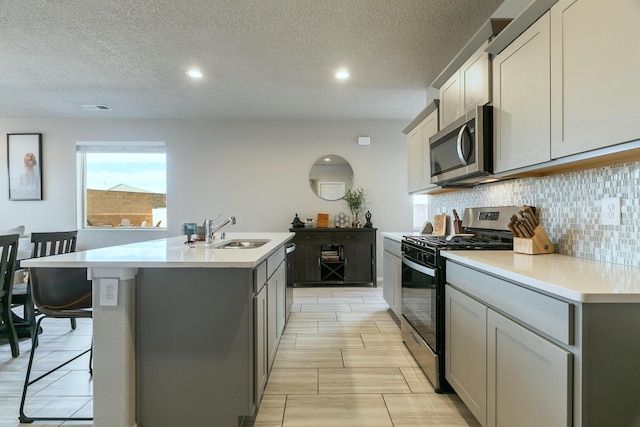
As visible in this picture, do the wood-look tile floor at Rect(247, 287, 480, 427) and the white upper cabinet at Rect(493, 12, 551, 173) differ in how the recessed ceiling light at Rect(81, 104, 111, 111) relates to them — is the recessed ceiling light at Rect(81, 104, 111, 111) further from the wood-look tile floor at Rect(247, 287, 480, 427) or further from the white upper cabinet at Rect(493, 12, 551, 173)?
the white upper cabinet at Rect(493, 12, 551, 173)

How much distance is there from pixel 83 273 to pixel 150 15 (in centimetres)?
194

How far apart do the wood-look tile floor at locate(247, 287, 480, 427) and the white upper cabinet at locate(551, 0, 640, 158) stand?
1.52m

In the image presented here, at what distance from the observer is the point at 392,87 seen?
3.72m

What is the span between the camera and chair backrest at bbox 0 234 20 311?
2209 mm

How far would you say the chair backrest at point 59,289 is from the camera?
1.70 metres

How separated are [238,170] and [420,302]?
379cm

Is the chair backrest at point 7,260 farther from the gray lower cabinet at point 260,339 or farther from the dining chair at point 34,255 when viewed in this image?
the gray lower cabinet at point 260,339

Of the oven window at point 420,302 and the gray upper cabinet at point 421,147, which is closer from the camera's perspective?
the oven window at point 420,302

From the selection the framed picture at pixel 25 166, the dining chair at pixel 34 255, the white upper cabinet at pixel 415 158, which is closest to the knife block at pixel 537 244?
the white upper cabinet at pixel 415 158

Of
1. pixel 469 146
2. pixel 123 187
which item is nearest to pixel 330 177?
pixel 469 146

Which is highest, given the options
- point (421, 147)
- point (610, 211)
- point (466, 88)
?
point (466, 88)

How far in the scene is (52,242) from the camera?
289cm

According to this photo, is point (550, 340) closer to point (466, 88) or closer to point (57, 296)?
point (466, 88)

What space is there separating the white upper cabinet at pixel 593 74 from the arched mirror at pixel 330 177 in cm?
375
